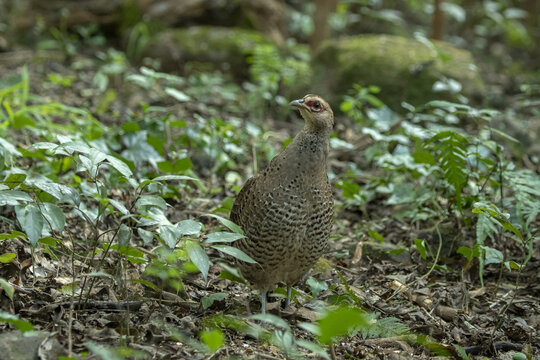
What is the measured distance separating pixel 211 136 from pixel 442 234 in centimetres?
224

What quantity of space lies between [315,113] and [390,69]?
495 cm

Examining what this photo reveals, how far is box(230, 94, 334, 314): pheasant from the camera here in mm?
3684

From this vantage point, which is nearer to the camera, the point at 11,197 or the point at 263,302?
the point at 11,197

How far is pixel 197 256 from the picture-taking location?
2.89 metres

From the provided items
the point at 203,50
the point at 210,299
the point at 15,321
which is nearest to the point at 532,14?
the point at 203,50

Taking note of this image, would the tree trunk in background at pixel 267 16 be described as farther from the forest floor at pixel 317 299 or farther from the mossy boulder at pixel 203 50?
the forest floor at pixel 317 299

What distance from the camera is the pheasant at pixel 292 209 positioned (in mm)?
3684

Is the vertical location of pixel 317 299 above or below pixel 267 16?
below

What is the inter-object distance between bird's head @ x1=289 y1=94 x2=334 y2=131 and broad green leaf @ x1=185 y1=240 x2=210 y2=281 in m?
1.27

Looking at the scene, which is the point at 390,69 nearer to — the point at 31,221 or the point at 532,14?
the point at 31,221

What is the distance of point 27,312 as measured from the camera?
3.21 meters

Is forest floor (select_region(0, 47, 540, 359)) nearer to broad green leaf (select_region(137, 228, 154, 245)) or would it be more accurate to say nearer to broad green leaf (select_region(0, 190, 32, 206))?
broad green leaf (select_region(137, 228, 154, 245))

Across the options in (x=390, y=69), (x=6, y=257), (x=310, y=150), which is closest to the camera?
(x=6, y=257)

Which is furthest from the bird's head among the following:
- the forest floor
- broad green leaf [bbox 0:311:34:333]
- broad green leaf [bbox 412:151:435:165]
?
broad green leaf [bbox 0:311:34:333]
